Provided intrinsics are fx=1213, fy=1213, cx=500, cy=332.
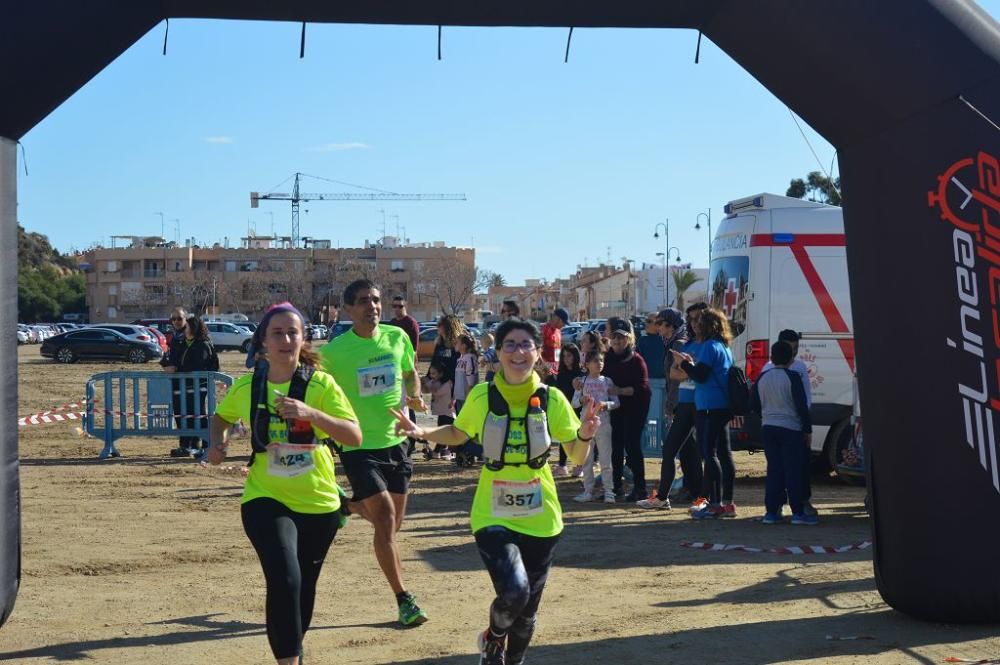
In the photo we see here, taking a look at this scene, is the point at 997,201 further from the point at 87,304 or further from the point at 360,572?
the point at 87,304

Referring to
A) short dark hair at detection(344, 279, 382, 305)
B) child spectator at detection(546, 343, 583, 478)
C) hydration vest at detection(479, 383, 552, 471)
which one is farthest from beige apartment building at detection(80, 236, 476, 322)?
hydration vest at detection(479, 383, 552, 471)

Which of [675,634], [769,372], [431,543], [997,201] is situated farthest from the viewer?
[769,372]

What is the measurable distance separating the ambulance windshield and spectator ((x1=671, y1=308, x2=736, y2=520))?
233cm

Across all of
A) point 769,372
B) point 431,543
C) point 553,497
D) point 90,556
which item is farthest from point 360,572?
point 769,372

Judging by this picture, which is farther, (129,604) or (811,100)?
(129,604)

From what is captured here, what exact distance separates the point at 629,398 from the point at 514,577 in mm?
6946

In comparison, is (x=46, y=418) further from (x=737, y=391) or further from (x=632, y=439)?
(x=737, y=391)

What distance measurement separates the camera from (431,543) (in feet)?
33.1

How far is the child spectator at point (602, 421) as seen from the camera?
12.1 meters

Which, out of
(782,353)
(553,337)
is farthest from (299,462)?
(553,337)

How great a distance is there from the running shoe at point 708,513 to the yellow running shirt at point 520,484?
5.86 metres

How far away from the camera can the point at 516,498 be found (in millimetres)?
5605

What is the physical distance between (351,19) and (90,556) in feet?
15.8

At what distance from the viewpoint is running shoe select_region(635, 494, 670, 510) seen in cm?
1195
